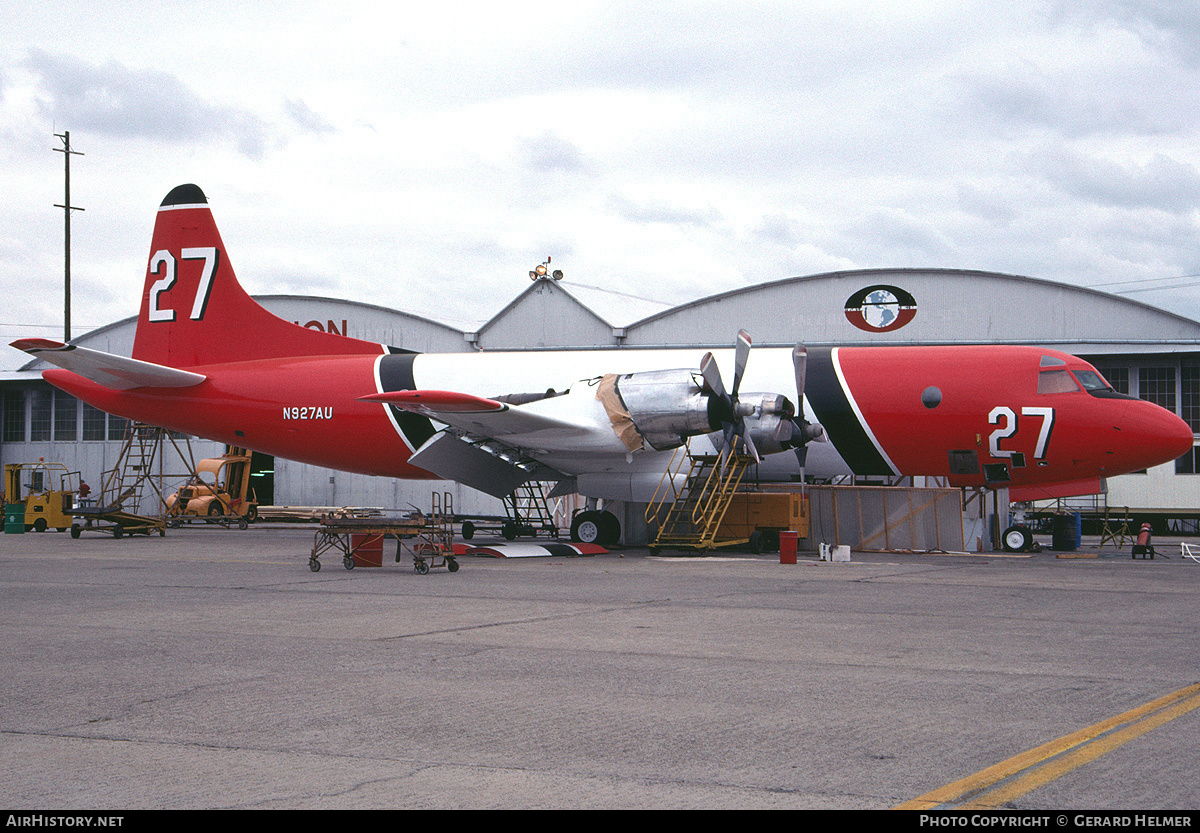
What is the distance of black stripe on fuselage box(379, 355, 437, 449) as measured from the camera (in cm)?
2623

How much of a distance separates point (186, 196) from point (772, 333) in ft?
72.3

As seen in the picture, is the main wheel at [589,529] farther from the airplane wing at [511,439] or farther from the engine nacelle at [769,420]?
the engine nacelle at [769,420]

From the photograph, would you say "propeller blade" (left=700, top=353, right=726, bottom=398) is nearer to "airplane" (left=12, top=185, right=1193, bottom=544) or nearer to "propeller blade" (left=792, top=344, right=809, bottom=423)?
"airplane" (left=12, top=185, right=1193, bottom=544)

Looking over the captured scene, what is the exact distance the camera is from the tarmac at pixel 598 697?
5.46 meters

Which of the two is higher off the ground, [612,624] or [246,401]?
[246,401]

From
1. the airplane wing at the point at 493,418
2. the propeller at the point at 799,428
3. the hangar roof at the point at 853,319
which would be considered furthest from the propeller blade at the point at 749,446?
the hangar roof at the point at 853,319

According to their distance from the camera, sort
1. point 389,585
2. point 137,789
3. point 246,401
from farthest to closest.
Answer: point 246,401
point 389,585
point 137,789

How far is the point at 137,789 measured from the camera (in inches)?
214

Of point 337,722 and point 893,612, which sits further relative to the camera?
point 893,612

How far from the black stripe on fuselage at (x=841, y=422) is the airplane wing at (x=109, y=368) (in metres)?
15.0
